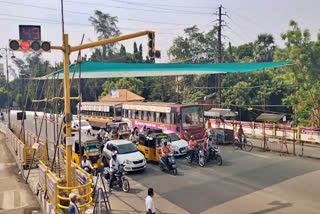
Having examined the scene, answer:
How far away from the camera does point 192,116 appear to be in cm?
2272

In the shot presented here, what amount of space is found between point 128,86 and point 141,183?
41.9 m

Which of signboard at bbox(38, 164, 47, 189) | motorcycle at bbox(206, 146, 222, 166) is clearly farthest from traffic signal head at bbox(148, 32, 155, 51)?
motorcycle at bbox(206, 146, 222, 166)

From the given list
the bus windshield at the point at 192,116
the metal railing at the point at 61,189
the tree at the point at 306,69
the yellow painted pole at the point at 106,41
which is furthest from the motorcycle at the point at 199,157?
the tree at the point at 306,69

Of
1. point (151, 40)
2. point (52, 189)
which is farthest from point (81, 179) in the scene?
point (151, 40)

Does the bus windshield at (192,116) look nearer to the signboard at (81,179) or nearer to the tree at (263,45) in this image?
the signboard at (81,179)

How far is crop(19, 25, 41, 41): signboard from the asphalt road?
25.5 ft

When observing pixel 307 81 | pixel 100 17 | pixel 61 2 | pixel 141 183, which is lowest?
pixel 141 183

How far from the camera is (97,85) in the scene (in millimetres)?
71562

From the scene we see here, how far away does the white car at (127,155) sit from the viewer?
15904 mm

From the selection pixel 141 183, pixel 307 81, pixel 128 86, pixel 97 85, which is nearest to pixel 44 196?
pixel 141 183

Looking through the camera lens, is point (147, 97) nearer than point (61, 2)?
No

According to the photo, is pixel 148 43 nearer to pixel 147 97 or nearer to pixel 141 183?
pixel 141 183

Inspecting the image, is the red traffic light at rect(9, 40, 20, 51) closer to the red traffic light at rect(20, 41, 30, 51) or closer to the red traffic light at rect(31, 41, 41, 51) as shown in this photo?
the red traffic light at rect(20, 41, 30, 51)

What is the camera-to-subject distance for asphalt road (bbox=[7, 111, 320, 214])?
11.3 meters
